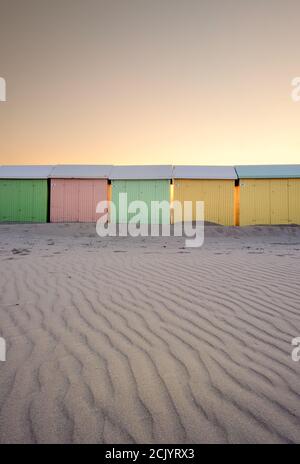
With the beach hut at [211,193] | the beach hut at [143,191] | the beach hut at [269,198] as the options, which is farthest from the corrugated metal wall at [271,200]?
the beach hut at [143,191]

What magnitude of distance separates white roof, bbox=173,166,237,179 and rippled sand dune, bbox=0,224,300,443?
12.3 metres

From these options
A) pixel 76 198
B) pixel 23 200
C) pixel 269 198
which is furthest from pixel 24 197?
pixel 269 198

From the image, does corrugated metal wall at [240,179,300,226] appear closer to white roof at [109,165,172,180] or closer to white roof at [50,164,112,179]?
white roof at [109,165,172,180]

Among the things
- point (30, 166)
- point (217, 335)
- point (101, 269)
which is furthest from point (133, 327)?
point (30, 166)

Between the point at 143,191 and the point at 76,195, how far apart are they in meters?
3.94

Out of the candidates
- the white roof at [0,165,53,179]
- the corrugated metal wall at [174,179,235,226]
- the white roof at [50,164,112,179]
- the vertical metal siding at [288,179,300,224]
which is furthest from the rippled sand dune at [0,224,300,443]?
the white roof at [0,165,53,179]

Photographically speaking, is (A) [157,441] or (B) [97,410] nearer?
(A) [157,441]

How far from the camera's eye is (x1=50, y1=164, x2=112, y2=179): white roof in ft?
54.6

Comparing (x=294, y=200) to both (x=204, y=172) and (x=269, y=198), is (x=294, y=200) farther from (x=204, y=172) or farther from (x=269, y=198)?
(x=204, y=172)

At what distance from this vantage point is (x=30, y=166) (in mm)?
18266

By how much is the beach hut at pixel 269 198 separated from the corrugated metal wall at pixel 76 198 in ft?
26.4
